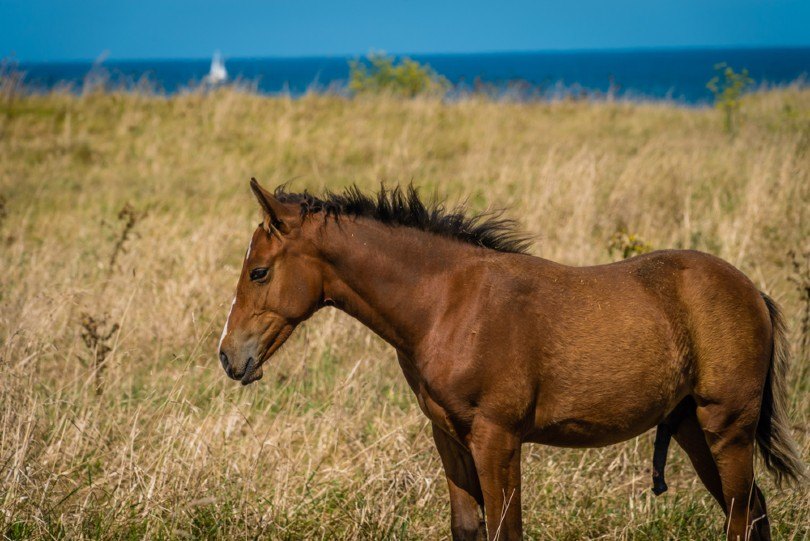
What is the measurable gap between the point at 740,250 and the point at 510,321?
15.9 ft

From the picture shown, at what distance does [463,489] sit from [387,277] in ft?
3.12

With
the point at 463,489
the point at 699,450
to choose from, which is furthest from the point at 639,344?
the point at 463,489

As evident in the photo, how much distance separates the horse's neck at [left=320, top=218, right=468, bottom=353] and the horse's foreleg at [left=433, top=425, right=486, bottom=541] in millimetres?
494

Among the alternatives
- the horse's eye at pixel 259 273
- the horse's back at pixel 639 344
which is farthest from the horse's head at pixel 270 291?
the horse's back at pixel 639 344

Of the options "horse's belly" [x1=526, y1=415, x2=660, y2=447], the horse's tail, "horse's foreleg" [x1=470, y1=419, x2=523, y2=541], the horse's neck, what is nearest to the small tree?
the horse's tail

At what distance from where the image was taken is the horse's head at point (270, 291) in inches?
127

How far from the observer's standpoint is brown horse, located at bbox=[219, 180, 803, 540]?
3.16m

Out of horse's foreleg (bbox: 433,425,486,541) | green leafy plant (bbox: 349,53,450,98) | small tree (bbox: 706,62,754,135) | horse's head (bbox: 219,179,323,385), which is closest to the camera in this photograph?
horse's head (bbox: 219,179,323,385)

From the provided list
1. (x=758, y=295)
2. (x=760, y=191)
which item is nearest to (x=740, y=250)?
(x=760, y=191)

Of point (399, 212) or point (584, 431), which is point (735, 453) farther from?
point (399, 212)

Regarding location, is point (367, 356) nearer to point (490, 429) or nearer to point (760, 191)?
point (490, 429)

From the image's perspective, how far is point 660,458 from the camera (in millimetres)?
3482

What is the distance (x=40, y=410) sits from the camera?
427 centimetres

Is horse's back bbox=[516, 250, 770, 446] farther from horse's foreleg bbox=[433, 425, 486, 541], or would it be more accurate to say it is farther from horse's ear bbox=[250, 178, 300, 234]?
horse's ear bbox=[250, 178, 300, 234]
